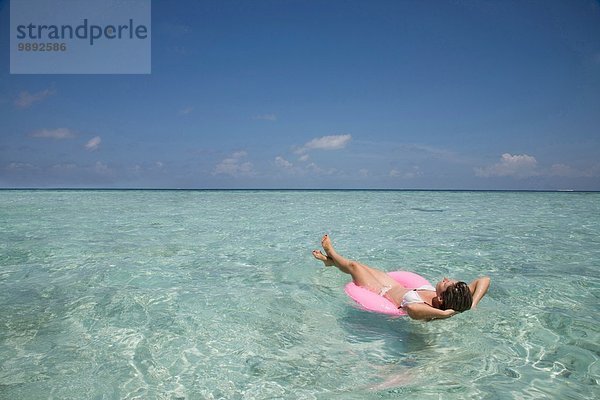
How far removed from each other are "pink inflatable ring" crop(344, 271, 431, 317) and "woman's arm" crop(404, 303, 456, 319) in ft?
0.88

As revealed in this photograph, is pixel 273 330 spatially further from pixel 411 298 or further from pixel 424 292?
pixel 424 292

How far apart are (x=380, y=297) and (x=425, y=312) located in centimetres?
65

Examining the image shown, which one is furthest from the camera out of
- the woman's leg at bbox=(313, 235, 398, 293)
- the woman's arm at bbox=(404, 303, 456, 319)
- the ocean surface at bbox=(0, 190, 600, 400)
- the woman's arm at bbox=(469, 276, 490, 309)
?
the woman's leg at bbox=(313, 235, 398, 293)

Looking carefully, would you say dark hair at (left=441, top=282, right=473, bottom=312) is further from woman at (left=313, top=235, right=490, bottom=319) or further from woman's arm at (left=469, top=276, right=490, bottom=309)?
woman's arm at (left=469, top=276, right=490, bottom=309)

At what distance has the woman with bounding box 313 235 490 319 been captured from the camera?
3393mm

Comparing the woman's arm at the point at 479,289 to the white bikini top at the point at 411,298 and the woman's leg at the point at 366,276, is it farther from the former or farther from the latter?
the woman's leg at the point at 366,276

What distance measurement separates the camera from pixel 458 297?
3.38 m

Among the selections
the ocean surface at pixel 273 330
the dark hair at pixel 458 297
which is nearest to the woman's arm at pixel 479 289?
the ocean surface at pixel 273 330

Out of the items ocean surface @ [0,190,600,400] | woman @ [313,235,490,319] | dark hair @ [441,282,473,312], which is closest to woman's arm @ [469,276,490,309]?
woman @ [313,235,490,319]

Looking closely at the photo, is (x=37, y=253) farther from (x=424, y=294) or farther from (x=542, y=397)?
(x=542, y=397)

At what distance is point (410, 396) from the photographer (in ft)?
8.16

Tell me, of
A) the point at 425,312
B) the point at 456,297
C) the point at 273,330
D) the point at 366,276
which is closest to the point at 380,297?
the point at 366,276

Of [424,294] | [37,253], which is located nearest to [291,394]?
[424,294]

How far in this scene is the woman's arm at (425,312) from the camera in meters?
3.36
